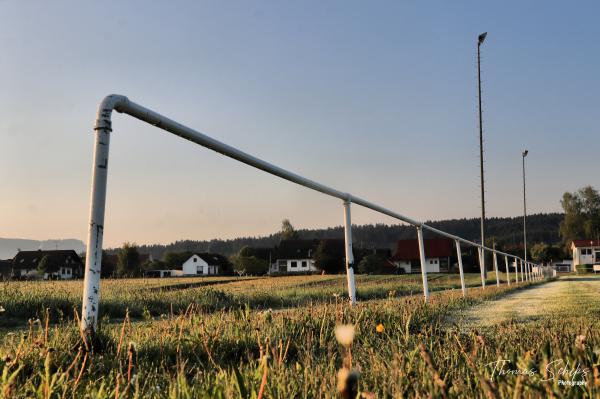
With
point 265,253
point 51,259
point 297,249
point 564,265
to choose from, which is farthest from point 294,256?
point 564,265

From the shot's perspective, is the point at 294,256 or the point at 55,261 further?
the point at 294,256

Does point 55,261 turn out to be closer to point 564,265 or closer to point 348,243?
point 348,243

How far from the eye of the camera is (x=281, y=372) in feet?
7.95

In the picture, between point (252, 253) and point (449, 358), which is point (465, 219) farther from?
point (449, 358)

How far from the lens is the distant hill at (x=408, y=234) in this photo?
15902 cm

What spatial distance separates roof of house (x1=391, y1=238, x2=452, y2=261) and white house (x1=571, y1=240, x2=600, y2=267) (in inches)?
962

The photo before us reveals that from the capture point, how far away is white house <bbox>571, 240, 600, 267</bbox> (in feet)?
293

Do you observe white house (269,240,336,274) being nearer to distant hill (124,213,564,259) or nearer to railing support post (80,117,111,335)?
distant hill (124,213,564,259)

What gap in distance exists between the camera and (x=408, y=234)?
163500mm

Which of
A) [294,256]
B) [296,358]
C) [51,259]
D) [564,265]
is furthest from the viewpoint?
[564,265]

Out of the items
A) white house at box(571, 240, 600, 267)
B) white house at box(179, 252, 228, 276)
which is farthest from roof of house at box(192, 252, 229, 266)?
white house at box(571, 240, 600, 267)

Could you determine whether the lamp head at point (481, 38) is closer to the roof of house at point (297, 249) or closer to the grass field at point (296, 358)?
the grass field at point (296, 358)

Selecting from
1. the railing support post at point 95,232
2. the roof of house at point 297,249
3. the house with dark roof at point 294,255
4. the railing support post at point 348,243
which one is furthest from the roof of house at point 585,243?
the railing support post at point 95,232

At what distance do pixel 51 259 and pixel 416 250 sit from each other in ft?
178
